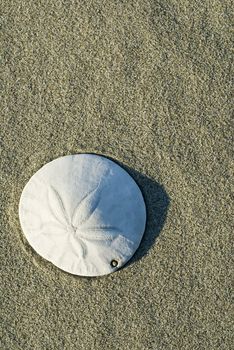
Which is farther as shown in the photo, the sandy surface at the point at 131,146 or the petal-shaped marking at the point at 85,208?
→ the sandy surface at the point at 131,146

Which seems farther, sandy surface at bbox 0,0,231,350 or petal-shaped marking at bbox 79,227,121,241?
sandy surface at bbox 0,0,231,350

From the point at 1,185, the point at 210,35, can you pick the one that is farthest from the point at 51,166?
the point at 210,35

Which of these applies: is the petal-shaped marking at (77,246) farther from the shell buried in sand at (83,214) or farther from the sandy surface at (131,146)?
the sandy surface at (131,146)

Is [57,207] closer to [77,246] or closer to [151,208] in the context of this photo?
[77,246]

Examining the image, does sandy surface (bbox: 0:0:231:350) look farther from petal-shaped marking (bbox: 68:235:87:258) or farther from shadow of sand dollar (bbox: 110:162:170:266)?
petal-shaped marking (bbox: 68:235:87:258)

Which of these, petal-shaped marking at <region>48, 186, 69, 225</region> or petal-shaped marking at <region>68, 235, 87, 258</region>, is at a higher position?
petal-shaped marking at <region>48, 186, 69, 225</region>

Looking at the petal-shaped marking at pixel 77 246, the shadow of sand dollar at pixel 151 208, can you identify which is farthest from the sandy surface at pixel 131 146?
the petal-shaped marking at pixel 77 246

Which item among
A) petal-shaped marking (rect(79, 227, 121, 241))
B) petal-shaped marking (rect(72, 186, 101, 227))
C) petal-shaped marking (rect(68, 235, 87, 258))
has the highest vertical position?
petal-shaped marking (rect(72, 186, 101, 227))

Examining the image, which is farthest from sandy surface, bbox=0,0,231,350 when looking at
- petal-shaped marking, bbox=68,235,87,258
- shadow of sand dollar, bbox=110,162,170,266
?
petal-shaped marking, bbox=68,235,87,258
